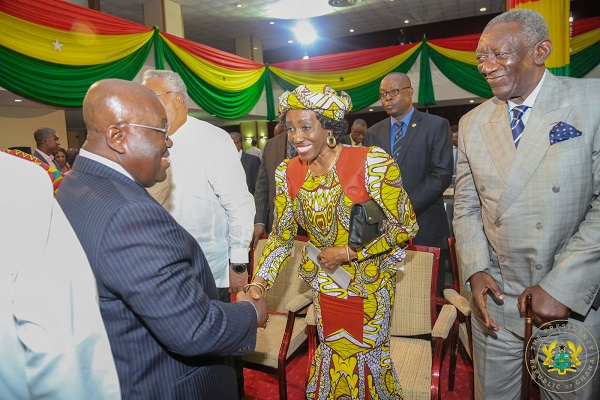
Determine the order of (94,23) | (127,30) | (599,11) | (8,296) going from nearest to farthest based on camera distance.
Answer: (8,296)
(94,23)
(127,30)
(599,11)

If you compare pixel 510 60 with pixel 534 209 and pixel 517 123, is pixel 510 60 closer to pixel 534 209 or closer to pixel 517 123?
pixel 517 123

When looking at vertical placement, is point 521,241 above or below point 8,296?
below

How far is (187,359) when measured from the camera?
48.0 inches

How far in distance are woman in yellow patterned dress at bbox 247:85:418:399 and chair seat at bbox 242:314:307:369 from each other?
1.88 feet

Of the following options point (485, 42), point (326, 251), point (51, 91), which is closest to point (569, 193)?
point (485, 42)

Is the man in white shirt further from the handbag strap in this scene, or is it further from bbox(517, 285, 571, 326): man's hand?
bbox(517, 285, 571, 326): man's hand

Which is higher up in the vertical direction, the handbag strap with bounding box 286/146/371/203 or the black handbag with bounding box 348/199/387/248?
the handbag strap with bounding box 286/146/371/203

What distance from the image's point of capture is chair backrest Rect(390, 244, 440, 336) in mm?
2322

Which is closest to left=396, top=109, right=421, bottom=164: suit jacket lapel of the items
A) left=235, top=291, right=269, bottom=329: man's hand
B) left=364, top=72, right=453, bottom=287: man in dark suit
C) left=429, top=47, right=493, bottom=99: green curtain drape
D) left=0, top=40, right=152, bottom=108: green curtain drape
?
left=364, top=72, right=453, bottom=287: man in dark suit

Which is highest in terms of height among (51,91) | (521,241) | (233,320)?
(51,91)

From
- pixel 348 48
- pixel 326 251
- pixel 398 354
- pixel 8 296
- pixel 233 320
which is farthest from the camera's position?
pixel 348 48

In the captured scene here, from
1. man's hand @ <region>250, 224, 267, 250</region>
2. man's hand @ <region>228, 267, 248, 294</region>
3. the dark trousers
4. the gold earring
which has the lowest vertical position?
the dark trousers

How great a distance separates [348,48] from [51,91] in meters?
Result: 11.3

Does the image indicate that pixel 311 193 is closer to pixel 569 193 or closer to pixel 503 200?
pixel 503 200
